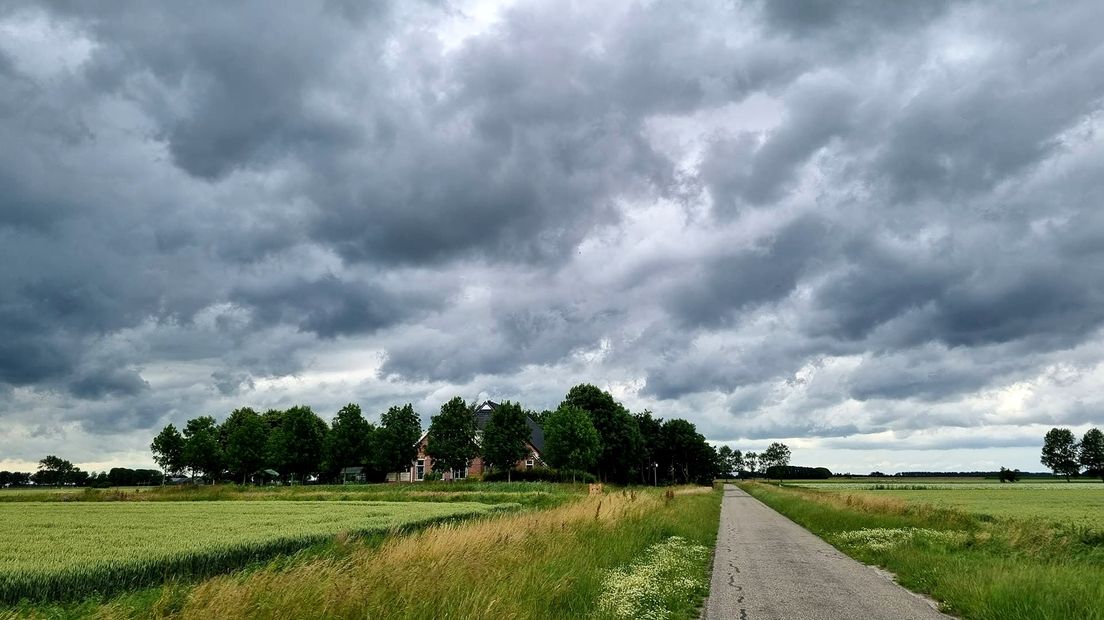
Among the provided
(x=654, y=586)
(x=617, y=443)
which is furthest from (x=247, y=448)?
(x=654, y=586)

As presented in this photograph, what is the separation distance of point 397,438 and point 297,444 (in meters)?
18.5

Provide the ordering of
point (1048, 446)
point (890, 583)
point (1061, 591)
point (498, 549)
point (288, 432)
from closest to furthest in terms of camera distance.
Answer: point (1061, 591) < point (498, 549) < point (890, 583) < point (288, 432) < point (1048, 446)

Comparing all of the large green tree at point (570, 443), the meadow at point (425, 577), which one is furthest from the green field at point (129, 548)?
the large green tree at point (570, 443)

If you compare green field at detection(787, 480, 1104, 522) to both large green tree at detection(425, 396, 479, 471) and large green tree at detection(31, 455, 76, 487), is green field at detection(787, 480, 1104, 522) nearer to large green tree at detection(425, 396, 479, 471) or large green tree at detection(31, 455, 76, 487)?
large green tree at detection(425, 396, 479, 471)

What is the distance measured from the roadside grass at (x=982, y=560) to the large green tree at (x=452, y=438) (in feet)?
187

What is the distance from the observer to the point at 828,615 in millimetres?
11070

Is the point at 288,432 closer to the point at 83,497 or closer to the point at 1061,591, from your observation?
the point at 83,497

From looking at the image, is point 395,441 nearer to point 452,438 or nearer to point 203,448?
point 452,438

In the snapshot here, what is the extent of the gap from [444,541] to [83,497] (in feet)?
207

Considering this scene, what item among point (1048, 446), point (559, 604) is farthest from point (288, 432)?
point (1048, 446)

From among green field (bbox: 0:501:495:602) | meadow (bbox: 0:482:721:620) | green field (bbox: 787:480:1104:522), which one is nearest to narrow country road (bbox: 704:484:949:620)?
meadow (bbox: 0:482:721:620)

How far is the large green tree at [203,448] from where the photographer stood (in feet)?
332

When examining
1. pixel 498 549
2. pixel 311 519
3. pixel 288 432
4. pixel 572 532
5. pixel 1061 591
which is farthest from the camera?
pixel 288 432

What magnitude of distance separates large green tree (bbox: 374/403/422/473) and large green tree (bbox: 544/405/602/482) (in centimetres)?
2013
